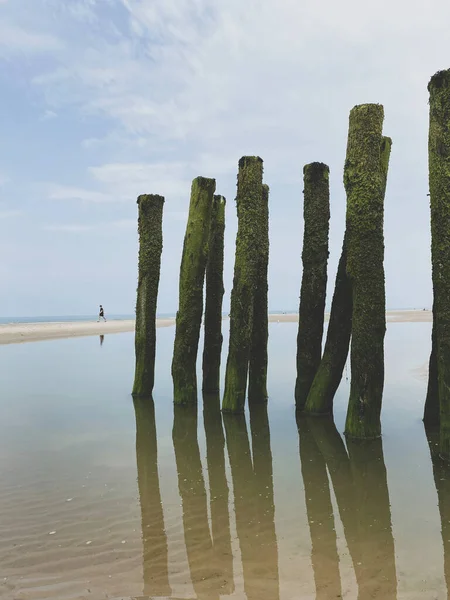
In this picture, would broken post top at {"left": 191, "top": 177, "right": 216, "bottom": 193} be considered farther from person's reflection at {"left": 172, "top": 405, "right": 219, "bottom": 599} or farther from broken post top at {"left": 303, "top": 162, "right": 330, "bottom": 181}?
person's reflection at {"left": 172, "top": 405, "right": 219, "bottom": 599}

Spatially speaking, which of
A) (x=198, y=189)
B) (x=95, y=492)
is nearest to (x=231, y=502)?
(x=95, y=492)

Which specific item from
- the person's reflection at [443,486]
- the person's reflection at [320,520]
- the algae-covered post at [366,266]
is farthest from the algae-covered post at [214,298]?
the person's reflection at [443,486]

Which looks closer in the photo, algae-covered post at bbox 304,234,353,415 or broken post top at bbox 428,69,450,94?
broken post top at bbox 428,69,450,94

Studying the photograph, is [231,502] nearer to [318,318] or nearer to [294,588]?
[294,588]

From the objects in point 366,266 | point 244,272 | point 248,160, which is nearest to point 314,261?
point 244,272

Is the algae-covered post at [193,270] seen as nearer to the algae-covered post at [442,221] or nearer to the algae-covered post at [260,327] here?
the algae-covered post at [260,327]

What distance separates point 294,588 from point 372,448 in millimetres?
3425

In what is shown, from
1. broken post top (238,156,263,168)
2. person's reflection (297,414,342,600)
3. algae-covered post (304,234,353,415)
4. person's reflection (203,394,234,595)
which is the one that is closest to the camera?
person's reflection (297,414,342,600)

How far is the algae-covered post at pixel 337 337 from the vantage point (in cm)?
746

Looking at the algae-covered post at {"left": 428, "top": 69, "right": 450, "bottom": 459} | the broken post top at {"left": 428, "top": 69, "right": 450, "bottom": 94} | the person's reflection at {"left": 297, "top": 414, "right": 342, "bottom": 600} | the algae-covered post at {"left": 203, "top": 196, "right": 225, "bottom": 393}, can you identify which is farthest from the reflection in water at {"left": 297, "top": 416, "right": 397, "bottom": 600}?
the broken post top at {"left": 428, "top": 69, "right": 450, "bottom": 94}

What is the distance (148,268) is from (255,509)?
5.57m

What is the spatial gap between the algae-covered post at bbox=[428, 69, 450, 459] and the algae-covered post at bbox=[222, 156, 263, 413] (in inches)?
113

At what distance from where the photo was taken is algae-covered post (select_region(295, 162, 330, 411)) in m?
8.21

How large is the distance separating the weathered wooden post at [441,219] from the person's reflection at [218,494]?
2.53 metres
